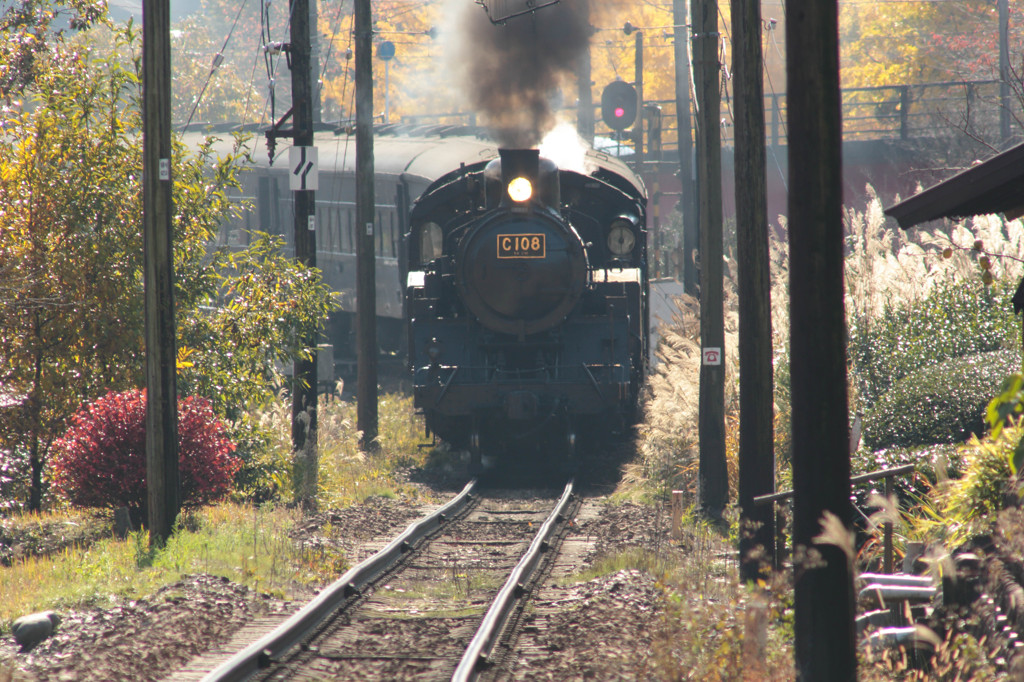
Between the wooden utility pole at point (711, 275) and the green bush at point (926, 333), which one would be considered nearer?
the wooden utility pole at point (711, 275)

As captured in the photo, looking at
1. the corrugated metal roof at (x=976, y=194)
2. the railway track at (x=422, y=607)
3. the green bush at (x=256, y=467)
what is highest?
the corrugated metal roof at (x=976, y=194)

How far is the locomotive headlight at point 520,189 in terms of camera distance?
14.3m

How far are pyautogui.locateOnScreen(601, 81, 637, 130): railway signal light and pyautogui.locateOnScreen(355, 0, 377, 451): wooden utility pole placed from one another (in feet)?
45.3

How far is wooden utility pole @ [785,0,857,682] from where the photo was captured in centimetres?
504

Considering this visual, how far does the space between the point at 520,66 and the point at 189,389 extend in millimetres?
7615

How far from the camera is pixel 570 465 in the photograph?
49.5 ft

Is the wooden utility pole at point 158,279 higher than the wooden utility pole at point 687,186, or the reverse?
the wooden utility pole at point 687,186

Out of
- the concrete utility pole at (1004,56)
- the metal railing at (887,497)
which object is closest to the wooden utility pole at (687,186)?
the concrete utility pole at (1004,56)

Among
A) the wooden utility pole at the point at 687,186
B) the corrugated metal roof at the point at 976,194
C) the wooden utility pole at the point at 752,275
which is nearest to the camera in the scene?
the corrugated metal roof at the point at 976,194

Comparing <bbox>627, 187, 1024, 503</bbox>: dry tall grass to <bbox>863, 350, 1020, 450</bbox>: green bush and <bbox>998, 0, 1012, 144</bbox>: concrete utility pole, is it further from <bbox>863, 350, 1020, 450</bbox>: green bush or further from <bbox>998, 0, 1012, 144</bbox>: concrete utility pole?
<bbox>998, 0, 1012, 144</bbox>: concrete utility pole

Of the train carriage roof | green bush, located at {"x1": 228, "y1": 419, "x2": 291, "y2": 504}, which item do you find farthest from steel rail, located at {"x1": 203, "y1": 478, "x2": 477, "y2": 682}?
the train carriage roof

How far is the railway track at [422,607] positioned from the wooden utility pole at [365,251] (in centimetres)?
408

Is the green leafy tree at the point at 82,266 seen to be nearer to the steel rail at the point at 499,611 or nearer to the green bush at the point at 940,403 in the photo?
the steel rail at the point at 499,611

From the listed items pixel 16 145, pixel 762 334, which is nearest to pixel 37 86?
pixel 16 145
